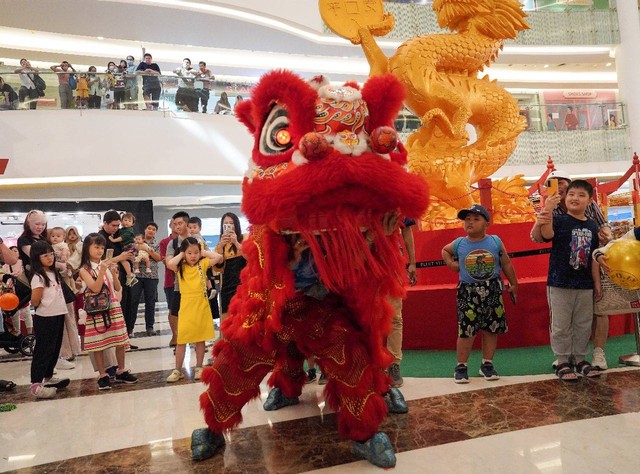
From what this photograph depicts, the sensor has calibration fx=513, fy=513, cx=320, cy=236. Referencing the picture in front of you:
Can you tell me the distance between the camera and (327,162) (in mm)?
1593

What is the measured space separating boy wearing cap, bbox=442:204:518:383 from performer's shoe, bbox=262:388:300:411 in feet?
3.07

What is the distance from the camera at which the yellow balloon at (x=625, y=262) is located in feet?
7.06

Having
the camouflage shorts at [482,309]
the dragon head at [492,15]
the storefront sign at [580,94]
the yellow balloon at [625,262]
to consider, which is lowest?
the camouflage shorts at [482,309]

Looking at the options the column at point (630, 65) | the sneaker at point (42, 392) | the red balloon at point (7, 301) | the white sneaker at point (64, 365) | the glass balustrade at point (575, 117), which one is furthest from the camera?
the glass balustrade at point (575, 117)

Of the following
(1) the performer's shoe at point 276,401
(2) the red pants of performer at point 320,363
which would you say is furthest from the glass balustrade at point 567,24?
(2) the red pants of performer at point 320,363

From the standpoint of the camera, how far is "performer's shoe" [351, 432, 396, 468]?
1.79 meters

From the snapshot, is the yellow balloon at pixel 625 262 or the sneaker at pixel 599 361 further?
the sneaker at pixel 599 361

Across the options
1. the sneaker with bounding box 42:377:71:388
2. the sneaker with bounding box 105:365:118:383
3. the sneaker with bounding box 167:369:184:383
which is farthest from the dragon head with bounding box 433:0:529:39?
the sneaker with bounding box 42:377:71:388

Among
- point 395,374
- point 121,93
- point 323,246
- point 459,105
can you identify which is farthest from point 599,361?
point 121,93

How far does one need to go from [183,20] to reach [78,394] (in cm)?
879

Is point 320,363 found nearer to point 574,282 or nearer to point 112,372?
point 574,282

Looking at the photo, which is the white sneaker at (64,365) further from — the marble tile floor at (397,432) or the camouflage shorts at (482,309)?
the camouflage shorts at (482,309)

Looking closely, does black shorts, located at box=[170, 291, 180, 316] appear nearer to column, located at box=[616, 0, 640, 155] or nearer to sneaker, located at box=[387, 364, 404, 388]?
sneaker, located at box=[387, 364, 404, 388]

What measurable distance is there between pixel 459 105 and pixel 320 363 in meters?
3.05
